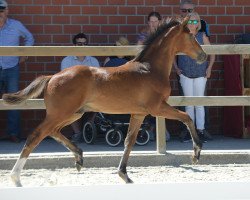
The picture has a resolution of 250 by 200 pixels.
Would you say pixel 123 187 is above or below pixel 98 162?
above

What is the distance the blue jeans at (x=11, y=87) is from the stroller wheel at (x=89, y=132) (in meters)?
1.05

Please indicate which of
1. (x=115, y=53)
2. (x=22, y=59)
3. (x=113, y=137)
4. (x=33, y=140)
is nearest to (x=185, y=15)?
(x=115, y=53)

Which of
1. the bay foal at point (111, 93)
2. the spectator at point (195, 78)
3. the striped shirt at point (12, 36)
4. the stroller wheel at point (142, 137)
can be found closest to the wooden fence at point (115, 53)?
the bay foal at point (111, 93)

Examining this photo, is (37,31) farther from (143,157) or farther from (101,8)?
(143,157)

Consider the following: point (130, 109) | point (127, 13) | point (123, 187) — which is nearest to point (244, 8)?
point (127, 13)

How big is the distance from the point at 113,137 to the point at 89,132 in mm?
406

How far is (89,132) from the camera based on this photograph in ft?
30.6

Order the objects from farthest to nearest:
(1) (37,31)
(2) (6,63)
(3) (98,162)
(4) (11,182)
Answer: (1) (37,31) → (2) (6,63) → (3) (98,162) → (4) (11,182)

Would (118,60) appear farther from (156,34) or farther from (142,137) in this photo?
(156,34)

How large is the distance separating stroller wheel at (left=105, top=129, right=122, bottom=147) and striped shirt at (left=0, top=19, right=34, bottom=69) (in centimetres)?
179

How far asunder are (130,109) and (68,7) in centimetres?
357

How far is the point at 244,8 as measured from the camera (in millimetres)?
10367

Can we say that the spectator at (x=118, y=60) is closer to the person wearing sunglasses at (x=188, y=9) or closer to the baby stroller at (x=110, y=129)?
the baby stroller at (x=110, y=129)

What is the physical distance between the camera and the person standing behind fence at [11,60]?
30.7ft
